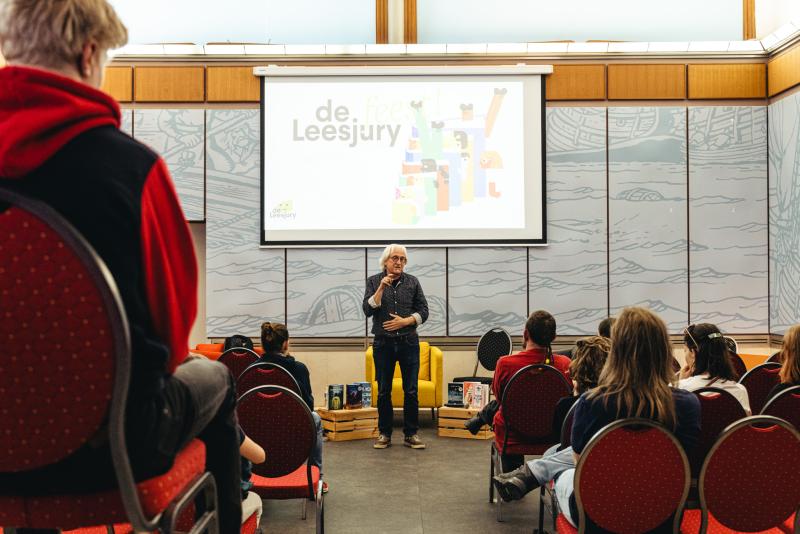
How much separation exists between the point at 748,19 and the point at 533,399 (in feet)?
22.1

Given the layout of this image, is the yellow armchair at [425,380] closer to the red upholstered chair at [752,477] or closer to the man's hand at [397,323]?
the man's hand at [397,323]

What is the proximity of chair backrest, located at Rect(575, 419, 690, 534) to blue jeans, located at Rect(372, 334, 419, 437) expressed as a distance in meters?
3.77

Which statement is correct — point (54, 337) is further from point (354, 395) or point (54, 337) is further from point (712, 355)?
point (354, 395)

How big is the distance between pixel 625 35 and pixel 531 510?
6.23m

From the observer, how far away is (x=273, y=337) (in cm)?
433

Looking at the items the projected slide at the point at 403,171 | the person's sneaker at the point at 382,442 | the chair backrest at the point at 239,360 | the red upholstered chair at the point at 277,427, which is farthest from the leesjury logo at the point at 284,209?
the red upholstered chair at the point at 277,427

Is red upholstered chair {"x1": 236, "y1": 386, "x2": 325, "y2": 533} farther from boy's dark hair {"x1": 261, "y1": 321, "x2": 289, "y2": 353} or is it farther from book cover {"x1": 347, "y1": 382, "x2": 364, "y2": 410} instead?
book cover {"x1": 347, "y1": 382, "x2": 364, "y2": 410}

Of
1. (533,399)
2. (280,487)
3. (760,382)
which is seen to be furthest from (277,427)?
(760,382)

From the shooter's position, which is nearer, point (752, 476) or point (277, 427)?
point (752, 476)

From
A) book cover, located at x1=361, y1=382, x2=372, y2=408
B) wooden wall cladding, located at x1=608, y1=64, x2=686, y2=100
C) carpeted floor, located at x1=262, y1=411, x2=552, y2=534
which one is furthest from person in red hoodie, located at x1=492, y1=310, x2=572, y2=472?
wooden wall cladding, located at x1=608, y1=64, x2=686, y2=100

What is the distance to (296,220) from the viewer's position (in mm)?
8180

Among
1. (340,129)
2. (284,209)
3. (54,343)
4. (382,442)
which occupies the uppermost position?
(340,129)

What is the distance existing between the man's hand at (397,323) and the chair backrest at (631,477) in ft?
12.1

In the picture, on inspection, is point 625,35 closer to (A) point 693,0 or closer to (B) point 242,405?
(A) point 693,0
